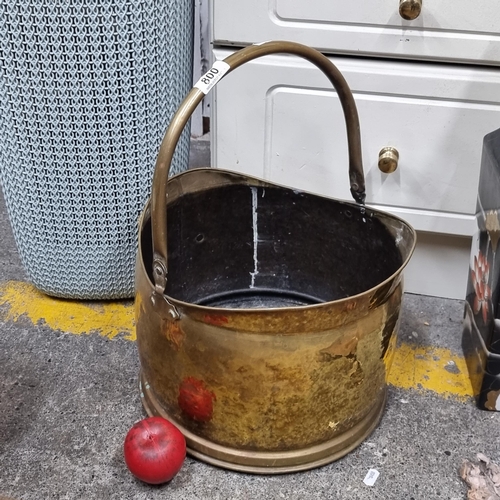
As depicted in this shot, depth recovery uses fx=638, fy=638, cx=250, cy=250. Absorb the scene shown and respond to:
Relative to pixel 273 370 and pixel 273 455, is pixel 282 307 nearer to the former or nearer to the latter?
pixel 273 370

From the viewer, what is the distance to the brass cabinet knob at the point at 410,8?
0.84m

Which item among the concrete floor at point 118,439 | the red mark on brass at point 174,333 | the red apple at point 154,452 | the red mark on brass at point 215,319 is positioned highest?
the red mark on brass at point 215,319

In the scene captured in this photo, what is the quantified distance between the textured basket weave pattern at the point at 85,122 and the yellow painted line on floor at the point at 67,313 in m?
0.04

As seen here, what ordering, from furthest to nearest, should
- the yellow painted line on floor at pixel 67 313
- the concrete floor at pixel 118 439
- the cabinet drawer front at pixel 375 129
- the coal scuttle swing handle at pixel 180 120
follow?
the yellow painted line on floor at pixel 67 313
the cabinet drawer front at pixel 375 129
the concrete floor at pixel 118 439
the coal scuttle swing handle at pixel 180 120

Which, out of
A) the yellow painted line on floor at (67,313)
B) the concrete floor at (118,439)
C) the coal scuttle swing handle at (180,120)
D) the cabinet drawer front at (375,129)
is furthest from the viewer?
the yellow painted line on floor at (67,313)

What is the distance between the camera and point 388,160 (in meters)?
0.94

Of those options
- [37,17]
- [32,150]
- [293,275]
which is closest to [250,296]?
[293,275]

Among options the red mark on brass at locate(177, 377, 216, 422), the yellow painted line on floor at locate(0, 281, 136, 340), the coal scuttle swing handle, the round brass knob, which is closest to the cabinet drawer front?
the round brass knob

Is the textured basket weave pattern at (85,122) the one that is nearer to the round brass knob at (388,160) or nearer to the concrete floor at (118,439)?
the concrete floor at (118,439)

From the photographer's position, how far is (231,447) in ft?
2.58

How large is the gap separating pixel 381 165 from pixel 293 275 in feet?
0.80

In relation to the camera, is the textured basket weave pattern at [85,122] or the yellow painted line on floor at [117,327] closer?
the textured basket weave pattern at [85,122]

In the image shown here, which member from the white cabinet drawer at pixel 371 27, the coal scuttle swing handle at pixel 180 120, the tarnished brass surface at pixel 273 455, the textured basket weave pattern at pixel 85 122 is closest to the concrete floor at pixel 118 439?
the tarnished brass surface at pixel 273 455

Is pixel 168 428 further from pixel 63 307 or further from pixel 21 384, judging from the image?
pixel 63 307
